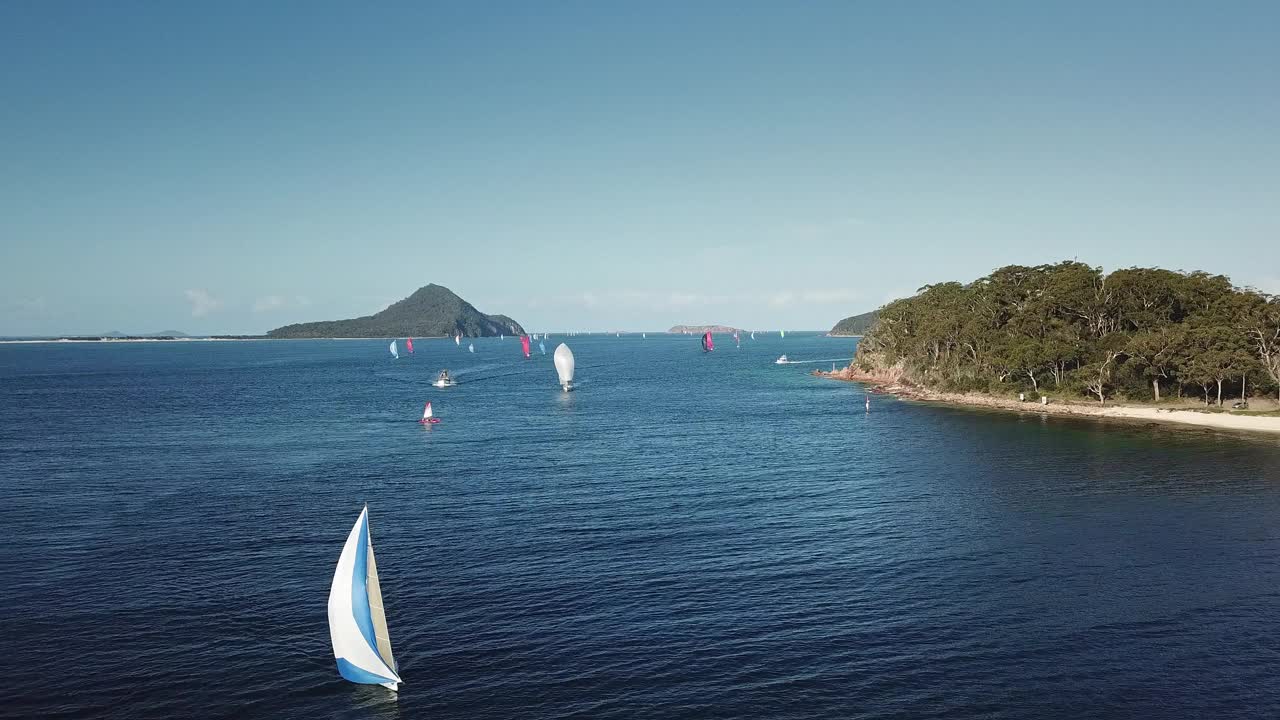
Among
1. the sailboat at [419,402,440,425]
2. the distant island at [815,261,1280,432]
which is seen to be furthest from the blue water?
the distant island at [815,261,1280,432]

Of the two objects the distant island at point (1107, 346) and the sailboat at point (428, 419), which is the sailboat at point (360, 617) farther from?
the distant island at point (1107, 346)

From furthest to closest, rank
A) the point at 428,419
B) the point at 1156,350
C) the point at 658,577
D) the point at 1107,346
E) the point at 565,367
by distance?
the point at 565,367, the point at 1107,346, the point at 1156,350, the point at 428,419, the point at 658,577

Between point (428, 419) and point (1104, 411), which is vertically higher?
point (1104, 411)

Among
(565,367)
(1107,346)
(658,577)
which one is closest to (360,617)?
(658,577)

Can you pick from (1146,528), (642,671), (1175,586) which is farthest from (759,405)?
(642,671)

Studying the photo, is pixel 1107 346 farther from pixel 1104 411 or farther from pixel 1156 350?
pixel 1104 411

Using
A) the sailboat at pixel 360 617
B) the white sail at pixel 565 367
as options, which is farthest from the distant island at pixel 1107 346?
the sailboat at pixel 360 617
